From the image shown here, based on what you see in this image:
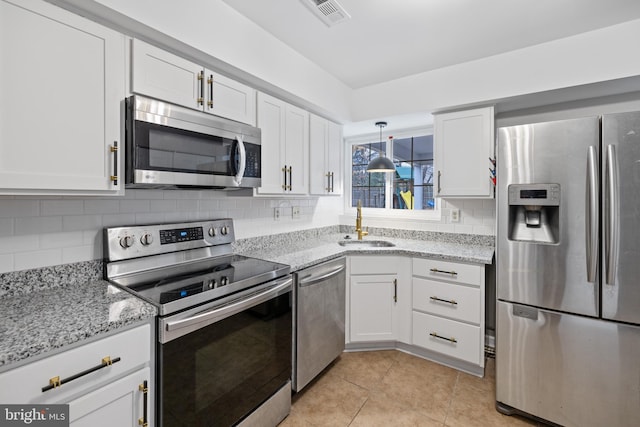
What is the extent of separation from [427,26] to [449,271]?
1680 mm

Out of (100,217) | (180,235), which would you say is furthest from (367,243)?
(100,217)

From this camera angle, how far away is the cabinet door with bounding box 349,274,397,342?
250 centimetres

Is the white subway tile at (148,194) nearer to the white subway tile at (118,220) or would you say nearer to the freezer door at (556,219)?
the white subway tile at (118,220)

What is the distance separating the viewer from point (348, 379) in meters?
2.21

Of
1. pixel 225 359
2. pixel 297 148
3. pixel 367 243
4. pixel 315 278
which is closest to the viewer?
pixel 225 359

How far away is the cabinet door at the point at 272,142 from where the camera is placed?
2072 mm

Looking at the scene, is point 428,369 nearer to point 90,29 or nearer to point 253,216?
point 253,216

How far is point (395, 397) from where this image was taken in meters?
2.02

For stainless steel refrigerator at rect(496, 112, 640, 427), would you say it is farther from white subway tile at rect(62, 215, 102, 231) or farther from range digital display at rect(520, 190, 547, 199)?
white subway tile at rect(62, 215, 102, 231)

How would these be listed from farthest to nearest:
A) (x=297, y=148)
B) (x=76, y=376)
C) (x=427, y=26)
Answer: (x=297, y=148) < (x=427, y=26) < (x=76, y=376)

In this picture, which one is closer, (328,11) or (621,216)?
(621,216)

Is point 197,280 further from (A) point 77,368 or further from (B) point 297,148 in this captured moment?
(B) point 297,148

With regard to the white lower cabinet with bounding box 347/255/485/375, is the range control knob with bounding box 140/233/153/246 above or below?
above

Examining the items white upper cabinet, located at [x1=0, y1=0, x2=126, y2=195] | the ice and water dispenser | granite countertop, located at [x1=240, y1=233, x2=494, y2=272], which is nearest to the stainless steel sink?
granite countertop, located at [x1=240, y1=233, x2=494, y2=272]
